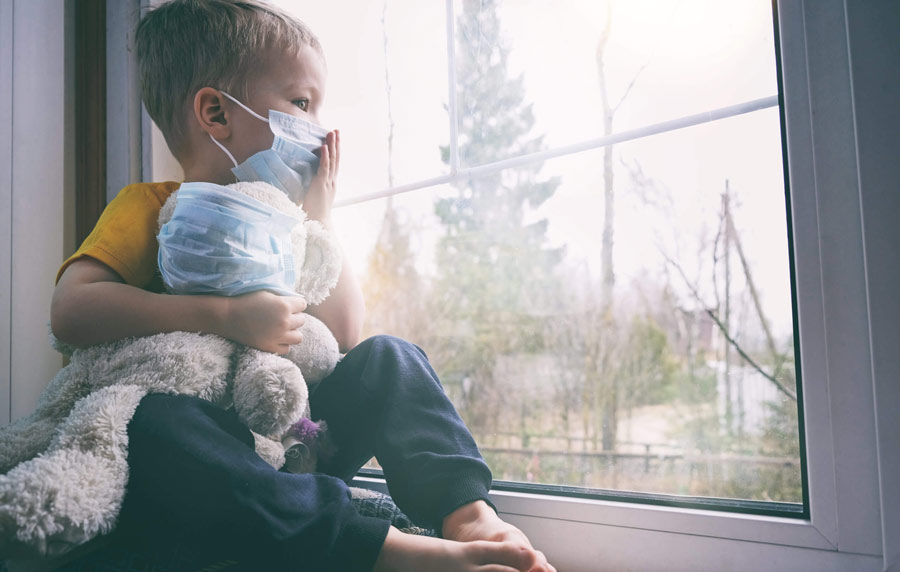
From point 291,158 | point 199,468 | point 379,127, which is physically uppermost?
point 379,127

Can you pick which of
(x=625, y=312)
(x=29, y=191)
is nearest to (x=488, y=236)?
(x=625, y=312)

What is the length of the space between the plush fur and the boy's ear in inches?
7.6

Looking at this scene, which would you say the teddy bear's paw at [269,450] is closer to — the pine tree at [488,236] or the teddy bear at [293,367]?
the teddy bear at [293,367]

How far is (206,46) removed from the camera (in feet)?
3.13

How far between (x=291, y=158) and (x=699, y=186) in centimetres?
70

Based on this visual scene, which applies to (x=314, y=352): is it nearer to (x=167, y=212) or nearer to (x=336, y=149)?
(x=167, y=212)

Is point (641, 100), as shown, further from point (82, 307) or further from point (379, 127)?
point (82, 307)

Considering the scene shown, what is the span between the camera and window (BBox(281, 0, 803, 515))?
865mm

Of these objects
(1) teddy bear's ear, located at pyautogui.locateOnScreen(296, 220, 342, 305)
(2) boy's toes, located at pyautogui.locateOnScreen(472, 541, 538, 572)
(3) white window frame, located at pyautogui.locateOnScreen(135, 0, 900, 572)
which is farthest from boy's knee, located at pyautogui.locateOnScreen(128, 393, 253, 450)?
(3) white window frame, located at pyautogui.locateOnScreen(135, 0, 900, 572)

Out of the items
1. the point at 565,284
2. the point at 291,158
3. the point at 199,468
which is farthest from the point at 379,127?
the point at 199,468

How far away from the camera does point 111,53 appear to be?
1.29 meters

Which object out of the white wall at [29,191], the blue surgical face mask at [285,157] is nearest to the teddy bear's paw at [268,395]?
the blue surgical face mask at [285,157]

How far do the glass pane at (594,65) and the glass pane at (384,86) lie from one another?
2.9 inches

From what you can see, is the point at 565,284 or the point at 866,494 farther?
the point at 565,284
